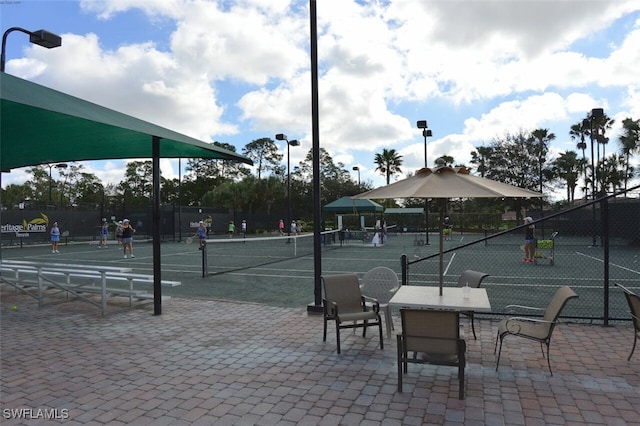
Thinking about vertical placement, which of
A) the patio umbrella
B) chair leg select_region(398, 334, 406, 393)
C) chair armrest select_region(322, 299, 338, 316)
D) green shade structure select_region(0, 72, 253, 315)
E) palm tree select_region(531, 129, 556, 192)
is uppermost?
palm tree select_region(531, 129, 556, 192)

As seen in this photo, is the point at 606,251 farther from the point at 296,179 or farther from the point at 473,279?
the point at 296,179

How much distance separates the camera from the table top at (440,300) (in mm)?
4770

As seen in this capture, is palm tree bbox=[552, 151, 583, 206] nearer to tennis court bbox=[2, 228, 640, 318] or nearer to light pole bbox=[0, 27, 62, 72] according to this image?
tennis court bbox=[2, 228, 640, 318]

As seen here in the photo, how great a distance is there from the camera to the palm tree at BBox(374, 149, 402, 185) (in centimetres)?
6238

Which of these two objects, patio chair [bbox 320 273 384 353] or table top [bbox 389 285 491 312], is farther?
patio chair [bbox 320 273 384 353]

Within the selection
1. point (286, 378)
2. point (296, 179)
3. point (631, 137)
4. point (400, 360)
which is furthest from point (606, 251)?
point (296, 179)

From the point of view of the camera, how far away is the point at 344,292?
6023mm

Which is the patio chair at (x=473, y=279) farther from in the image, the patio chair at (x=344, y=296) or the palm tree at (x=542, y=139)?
the palm tree at (x=542, y=139)

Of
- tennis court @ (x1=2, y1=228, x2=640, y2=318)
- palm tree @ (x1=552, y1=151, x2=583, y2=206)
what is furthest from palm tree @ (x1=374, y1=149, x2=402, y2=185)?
tennis court @ (x1=2, y1=228, x2=640, y2=318)

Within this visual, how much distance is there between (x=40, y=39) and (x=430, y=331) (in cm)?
939

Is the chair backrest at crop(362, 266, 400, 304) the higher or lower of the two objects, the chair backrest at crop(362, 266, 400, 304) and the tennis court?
the higher

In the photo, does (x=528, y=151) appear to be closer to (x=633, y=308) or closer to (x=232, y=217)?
(x=232, y=217)

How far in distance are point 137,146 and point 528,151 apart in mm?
37468

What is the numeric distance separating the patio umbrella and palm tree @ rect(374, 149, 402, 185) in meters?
57.5
